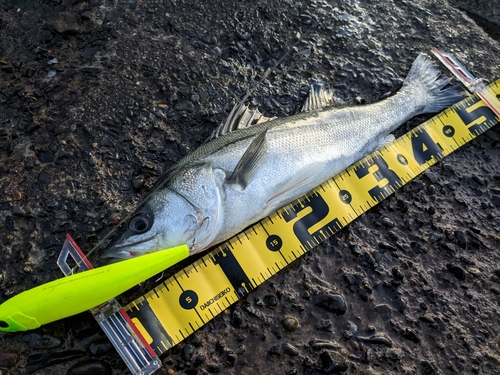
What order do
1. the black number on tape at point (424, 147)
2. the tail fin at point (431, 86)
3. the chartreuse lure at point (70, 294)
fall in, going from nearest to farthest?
the chartreuse lure at point (70, 294), the black number on tape at point (424, 147), the tail fin at point (431, 86)

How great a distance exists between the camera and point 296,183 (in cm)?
296

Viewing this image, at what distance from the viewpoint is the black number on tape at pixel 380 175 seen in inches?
128

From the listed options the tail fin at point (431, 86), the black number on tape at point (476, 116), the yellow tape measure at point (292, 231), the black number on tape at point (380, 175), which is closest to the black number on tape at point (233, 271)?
the yellow tape measure at point (292, 231)

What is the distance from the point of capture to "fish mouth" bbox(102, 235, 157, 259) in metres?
2.47

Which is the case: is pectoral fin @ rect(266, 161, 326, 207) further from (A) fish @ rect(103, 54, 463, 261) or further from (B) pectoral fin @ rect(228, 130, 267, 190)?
(B) pectoral fin @ rect(228, 130, 267, 190)

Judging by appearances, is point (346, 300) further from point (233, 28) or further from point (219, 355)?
point (233, 28)

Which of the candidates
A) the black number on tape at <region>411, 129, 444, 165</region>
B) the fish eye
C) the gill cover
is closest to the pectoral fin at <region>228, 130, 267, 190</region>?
the gill cover

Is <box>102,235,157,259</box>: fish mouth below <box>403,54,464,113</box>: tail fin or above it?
below

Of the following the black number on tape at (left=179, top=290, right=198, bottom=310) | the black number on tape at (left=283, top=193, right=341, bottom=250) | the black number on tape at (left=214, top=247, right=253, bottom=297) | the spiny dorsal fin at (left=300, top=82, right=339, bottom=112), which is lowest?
the black number on tape at (left=179, top=290, right=198, bottom=310)

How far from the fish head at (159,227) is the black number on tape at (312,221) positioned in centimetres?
78

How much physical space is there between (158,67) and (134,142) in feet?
2.71

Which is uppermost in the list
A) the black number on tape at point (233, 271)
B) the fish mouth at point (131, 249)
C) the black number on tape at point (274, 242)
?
the black number on tape at point (274, 242)

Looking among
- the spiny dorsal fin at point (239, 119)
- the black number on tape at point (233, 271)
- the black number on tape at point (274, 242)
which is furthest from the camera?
the spiny dorsal fin at point (239, 119)

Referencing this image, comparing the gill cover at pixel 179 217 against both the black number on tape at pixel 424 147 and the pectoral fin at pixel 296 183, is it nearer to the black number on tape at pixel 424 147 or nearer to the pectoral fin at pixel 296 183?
the pectoral fin at pixel 296 183
